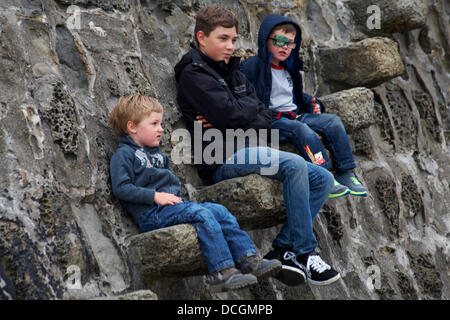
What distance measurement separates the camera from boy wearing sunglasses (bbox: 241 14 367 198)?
3545 millimetres

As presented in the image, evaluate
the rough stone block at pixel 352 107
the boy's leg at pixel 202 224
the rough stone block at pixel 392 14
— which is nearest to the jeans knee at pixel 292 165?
the boy's leg at pixel 202 224

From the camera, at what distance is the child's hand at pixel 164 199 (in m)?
2.68

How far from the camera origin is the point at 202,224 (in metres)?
2.58

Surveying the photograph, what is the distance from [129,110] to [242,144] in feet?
2.07

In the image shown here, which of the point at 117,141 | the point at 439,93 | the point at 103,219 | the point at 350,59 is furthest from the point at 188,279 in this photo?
the point at 439,93

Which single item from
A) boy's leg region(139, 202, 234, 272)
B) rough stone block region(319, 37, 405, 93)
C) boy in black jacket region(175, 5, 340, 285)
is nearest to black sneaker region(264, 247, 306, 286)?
boy in black jacket region(175, 5, 340, 285)

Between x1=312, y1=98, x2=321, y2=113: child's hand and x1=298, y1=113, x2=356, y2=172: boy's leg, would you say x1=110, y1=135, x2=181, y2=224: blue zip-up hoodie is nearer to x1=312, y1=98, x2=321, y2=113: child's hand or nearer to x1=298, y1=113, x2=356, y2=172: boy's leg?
x1=298, y1=113, x2=356, y2=172: boy's leg

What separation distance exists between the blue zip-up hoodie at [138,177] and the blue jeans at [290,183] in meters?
0.36

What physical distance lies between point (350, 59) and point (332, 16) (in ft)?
1.43

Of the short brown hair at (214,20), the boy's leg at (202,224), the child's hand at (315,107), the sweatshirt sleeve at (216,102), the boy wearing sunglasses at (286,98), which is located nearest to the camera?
the boy's leg at (202,224)

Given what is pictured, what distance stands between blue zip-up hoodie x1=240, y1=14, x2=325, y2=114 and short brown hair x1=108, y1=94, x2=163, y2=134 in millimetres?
890

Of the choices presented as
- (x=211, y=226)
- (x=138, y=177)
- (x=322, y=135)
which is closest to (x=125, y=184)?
(x=138, y=177)

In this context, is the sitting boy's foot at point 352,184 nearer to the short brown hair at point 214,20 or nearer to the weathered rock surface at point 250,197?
the weathered rock surface at point 250,197

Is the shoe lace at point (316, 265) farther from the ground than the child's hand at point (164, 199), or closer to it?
closer to it
